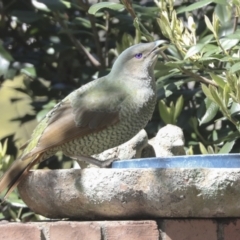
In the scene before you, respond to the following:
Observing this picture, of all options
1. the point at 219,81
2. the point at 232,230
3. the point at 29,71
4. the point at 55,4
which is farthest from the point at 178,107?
the point at 232,230

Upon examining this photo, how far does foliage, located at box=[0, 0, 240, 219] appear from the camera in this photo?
10.0 ft

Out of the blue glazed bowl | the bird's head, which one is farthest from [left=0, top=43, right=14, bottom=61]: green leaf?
the blue glazed bowl

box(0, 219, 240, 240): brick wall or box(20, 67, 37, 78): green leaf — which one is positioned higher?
box(0, 219, 240, 240): brick wall

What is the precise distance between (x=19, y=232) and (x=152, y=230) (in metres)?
0.43

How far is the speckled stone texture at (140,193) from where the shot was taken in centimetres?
214

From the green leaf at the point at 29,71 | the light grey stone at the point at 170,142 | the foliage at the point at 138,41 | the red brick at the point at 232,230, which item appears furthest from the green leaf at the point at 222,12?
the red brick at the point at 232,230

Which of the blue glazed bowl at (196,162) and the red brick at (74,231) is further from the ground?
the blue glazed bowl at (196,162)

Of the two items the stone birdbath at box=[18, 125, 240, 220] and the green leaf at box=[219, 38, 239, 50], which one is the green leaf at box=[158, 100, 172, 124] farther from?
the stone birdbath at box=[18, 125, 240, 220]

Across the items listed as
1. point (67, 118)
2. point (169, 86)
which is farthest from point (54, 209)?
point (169, 86)

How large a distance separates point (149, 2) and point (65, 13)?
49cm

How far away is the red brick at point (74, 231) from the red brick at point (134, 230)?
5 cm

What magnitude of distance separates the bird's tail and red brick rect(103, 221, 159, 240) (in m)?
0.47

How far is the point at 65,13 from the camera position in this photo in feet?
14.0

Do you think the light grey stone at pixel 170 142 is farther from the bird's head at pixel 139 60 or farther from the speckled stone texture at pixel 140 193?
the speckled stone texture at pixel 140 193
